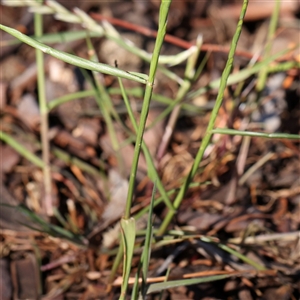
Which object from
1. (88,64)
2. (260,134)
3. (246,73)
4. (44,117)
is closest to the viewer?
(88,64)

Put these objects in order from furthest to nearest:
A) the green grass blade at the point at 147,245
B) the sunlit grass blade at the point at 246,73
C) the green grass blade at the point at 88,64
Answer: the sunlit grass blade at the point at 246,73, the green grass blade at the point at 147,245, the green grass blade at the point at 88,64

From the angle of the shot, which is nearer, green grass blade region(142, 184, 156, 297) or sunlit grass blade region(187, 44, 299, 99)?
green grass blade region(142, 184, 156, 297)

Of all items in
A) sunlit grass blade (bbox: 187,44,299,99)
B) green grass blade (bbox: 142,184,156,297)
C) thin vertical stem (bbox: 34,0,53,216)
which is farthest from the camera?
thin vertical stem (bbox: 34,0,53,216)

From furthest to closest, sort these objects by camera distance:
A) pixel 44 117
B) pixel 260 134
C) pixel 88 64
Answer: pixel 44 117 < pixel 260 134 < pixel 88 64

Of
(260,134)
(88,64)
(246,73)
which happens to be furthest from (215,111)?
(246,73)

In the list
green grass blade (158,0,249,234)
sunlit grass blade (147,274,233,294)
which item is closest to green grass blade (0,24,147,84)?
green grass blade (158,0,249,234)

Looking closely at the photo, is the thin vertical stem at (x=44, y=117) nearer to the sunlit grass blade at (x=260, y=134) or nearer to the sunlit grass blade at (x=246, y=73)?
the sunlit grass blade at (x=246, y=73)

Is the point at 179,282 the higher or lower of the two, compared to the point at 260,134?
lower

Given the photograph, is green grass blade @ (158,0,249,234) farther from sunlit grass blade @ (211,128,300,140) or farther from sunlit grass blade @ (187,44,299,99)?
sunlit grass blade @ (187,44,299,99)

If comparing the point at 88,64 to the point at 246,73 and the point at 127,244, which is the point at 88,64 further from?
the point at 246,73

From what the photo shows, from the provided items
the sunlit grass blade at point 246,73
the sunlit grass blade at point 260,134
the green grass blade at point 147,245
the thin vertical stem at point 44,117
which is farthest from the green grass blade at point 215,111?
the thin vertical stem at point 44,117

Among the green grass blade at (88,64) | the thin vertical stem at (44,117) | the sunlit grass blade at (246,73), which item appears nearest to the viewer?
the green grass blade at (88,64)
